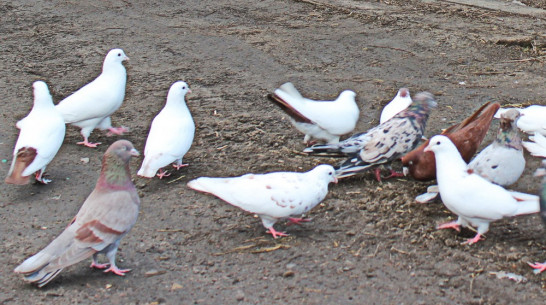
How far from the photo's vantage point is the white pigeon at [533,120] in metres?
5.12

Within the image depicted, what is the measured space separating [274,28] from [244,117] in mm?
2653

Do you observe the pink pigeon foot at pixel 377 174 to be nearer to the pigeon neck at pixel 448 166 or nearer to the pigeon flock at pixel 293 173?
the pigeon flock at pixel 293 173

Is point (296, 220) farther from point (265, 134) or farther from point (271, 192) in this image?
point (265, 134)

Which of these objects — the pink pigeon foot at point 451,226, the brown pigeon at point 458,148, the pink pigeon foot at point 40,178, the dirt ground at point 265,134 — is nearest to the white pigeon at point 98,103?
the dirt ground at point 265,134

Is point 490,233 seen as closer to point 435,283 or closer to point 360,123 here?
point 435,283

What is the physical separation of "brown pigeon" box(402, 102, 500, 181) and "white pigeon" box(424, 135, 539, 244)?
0.41 meters

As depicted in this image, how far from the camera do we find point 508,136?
428cm

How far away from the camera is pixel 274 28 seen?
325 inches

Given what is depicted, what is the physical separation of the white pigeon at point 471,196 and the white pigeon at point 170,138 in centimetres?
166

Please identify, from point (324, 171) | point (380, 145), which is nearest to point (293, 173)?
point (324, 171)

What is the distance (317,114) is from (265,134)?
2.32 feet

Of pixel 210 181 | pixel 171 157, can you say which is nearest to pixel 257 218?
pixel 210 181

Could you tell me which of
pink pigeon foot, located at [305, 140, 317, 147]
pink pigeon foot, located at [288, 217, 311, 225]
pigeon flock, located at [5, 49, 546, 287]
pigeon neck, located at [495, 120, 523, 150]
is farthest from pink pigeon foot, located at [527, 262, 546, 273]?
pink pigeon foot, located at [305, 140, 317, 147]

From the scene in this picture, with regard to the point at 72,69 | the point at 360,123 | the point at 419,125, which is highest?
the point at 419,125
